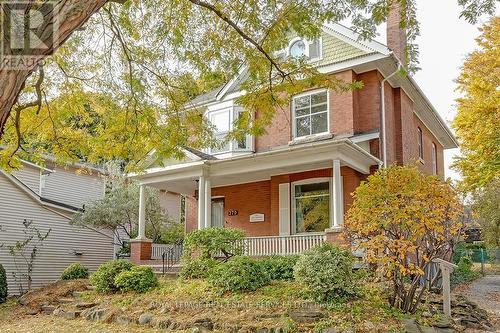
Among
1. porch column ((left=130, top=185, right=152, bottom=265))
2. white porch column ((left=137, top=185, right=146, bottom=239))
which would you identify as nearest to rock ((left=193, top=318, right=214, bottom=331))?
porch column ((left=130, top=185, right=152, bottom=265))

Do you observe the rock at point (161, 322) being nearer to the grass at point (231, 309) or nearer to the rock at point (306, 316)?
the grass at point (231, 309)

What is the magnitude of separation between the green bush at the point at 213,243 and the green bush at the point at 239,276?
1.97 metres

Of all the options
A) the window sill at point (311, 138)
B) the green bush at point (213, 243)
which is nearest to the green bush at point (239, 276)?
the green bush at point (213, 243)

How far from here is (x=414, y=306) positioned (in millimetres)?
9555

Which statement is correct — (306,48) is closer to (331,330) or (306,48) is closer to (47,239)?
(331,330)

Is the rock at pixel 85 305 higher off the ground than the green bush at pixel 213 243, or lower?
lower

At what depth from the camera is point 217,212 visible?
63.4 ft

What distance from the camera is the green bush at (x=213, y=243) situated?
1415 centimetres

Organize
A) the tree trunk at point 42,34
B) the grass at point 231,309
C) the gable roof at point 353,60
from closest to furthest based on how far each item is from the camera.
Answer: the tree trunk at point 42,34, the grass at point 231,309, the gable roof at point 353,60

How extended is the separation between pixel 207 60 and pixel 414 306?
6413 mm

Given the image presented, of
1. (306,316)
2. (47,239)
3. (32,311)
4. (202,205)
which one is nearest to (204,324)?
(306,316)

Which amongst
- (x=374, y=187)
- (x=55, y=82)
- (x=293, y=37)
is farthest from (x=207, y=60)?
(x=293, y=37)

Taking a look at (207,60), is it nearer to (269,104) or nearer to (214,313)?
(269,104)

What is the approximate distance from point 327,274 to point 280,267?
3.42 m
